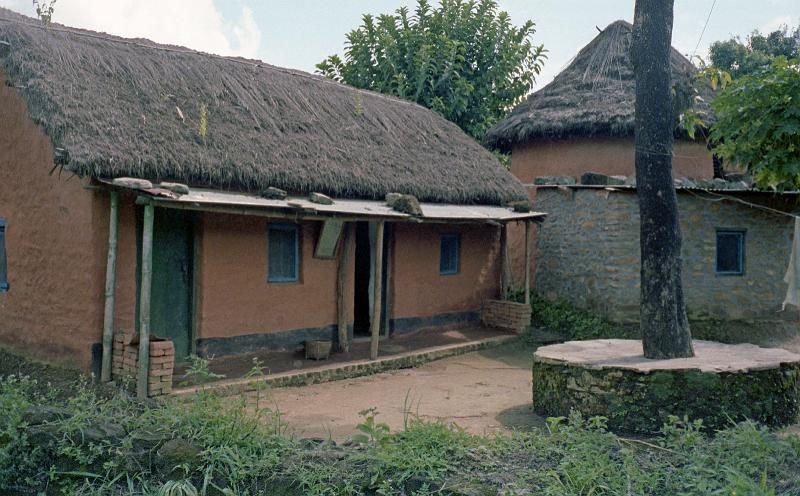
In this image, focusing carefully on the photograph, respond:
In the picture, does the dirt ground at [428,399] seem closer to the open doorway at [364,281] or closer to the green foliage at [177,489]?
the green foliage at [177,489]

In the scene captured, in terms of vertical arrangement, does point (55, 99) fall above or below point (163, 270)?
above

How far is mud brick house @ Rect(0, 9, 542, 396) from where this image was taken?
8.40m

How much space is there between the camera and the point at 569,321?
13.5 metres

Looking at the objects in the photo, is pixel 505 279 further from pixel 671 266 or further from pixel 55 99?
pixel 55 99

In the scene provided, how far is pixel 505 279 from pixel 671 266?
6433 millimetres

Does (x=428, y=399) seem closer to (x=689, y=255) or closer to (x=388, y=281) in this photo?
(x=388, y=281)

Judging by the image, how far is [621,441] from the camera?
5926 mm

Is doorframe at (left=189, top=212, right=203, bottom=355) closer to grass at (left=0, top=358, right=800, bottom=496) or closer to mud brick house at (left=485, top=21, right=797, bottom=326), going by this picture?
grass at (left=0, top=358, right=800, bottom=496)

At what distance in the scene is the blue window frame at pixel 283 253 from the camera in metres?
10.3

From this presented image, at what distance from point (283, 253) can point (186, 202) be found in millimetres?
2586

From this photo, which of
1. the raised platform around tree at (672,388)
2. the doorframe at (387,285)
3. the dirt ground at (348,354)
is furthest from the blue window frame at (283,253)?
the raised platform around tree at (672,388)

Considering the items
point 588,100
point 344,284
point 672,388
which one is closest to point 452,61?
point 588,100

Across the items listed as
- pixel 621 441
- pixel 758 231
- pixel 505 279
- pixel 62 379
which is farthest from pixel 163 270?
pixel 758 231

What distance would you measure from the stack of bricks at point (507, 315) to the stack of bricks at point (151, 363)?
6786 millimetres
